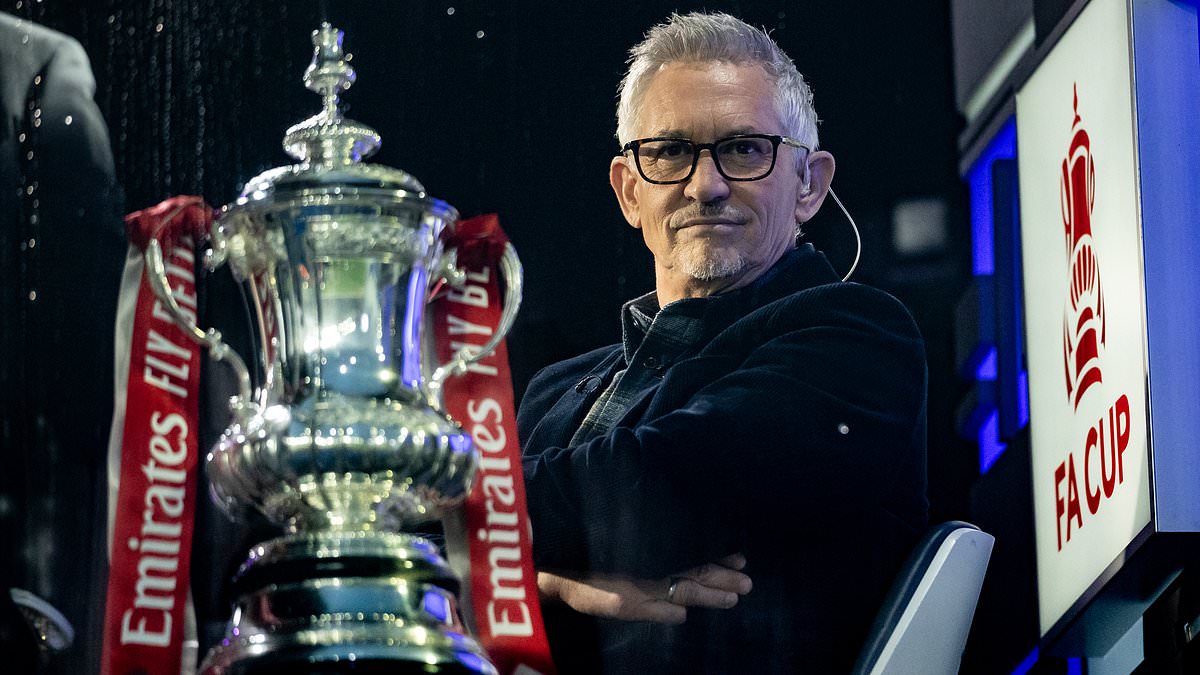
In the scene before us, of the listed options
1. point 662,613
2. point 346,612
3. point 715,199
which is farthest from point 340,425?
point 715,199

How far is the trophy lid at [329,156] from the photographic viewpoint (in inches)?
91.7

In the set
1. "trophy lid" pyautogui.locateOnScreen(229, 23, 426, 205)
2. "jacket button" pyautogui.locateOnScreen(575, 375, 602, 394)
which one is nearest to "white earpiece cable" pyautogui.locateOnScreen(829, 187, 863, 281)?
"jacket button" pyautogui.locateOnScreen(575, 375, 602, 394)

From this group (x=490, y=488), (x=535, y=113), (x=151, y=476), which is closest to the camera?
(x=151, y=476)

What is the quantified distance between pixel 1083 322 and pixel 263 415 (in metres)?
1.38

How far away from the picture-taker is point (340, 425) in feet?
7.34

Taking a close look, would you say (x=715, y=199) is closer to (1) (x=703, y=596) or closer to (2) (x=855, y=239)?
(2) (x=855, y=239)

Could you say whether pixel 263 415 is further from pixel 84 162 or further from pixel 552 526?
pixel 84 162

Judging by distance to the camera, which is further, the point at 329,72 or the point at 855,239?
the point at 855,239

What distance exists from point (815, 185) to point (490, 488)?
747mm

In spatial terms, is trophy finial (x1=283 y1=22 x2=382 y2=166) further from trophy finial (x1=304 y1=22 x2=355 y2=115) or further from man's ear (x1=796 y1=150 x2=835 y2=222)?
man's ear (x1=796 y1=150 x2=835 y2=222)

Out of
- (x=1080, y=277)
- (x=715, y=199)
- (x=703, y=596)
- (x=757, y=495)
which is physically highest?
(x=715, y=199)

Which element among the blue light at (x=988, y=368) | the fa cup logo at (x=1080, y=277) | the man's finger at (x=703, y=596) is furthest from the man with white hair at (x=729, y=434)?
the fa cup logo at (x=1080, y=277)

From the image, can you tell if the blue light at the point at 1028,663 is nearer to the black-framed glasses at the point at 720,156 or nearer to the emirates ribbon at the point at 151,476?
the black-framed glasses at the point at 720,156

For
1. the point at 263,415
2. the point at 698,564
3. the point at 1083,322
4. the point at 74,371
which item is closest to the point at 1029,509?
the point at 1083,322
